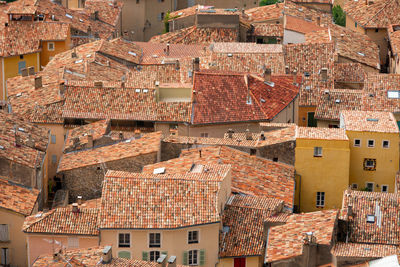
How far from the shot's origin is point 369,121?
85250 millimetres

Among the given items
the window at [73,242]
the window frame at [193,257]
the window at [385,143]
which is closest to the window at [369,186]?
the window at [385,143]

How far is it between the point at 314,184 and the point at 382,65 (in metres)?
41.9

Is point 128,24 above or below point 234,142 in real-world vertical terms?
above

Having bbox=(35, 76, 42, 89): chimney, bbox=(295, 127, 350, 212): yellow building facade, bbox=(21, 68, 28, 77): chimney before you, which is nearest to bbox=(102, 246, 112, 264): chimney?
bbox=(295, 127, 350, 212): yellow building facade

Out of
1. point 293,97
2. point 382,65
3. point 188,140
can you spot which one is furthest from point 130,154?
point 382,65

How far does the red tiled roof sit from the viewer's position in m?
92.4

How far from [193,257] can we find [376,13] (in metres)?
61.3

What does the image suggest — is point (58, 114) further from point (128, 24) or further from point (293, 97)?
point (128, 24)

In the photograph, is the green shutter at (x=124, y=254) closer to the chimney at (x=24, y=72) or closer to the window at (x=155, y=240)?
the window at (x=155, y=240)

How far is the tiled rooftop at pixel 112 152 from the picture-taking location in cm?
8362

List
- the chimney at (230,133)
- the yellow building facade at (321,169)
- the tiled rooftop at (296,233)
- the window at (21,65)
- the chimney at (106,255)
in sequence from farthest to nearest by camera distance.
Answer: the window at (21,65)
the chimney at (230,133)
the yellow building facade at (321,169)
the tiled rooftop at (296,233)
the chimney at (106,255)

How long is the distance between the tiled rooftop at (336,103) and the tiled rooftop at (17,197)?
86.8 ft

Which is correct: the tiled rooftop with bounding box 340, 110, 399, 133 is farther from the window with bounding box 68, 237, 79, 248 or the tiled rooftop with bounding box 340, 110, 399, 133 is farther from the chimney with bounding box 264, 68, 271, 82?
the window with bounding box 68, 237, 79, 248

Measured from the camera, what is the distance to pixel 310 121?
10056 cm
